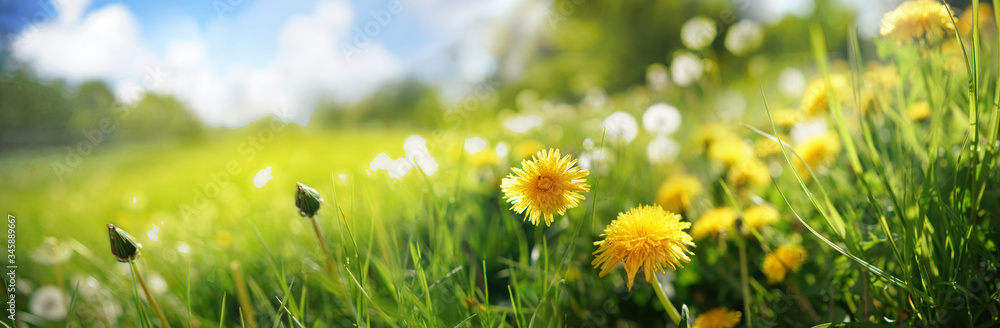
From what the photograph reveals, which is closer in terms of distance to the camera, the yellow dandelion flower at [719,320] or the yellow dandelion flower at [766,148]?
the yellow dandelion flower at [719,320]

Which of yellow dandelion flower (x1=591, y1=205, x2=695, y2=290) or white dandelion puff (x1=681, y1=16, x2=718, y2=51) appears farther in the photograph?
white dandelion puff (x1=681, y1=16, x2=718, y2=51)

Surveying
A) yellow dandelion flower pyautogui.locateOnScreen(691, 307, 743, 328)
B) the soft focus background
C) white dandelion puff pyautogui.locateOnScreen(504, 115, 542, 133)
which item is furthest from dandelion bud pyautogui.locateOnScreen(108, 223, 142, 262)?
white dandelion puff pyautogui.locateOnScreen(504, 115, 542, 133)

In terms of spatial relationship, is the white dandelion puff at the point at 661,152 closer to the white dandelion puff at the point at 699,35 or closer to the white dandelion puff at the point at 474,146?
the white dandelion puff at the point at 474,146

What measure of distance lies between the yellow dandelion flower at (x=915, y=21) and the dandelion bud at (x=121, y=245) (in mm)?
786

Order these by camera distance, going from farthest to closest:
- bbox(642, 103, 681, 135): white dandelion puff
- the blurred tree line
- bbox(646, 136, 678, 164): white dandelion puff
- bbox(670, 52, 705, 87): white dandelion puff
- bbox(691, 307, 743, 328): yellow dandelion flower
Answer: the blurred tree line
bbox(670, 52, 705, 87): white dandelion puff
bbox(642, 103, 681, 135): white dandelion puff
bbox(646, 136, 678, 164): white dandelion puff
bbox(691, 307, 743, 328): yellow dandelion flower

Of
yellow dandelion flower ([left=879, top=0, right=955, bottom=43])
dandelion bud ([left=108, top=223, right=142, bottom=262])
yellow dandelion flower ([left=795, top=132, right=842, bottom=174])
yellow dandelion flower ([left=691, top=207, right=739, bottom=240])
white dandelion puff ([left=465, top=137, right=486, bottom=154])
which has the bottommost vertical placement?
yellow dandelion flower ([left=691, top=207, right=739, bottom=240])

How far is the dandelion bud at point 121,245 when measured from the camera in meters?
0.43

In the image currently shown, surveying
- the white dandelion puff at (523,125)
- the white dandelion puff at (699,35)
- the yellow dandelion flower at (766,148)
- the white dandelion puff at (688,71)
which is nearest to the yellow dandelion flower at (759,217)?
the yellow dandelion flower at (766,148)

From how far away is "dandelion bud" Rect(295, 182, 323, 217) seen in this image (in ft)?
1.47

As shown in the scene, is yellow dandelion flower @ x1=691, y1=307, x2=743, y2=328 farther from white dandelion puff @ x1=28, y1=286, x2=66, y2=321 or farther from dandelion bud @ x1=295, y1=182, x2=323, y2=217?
white dandelion puff @ x1=28, y1=286, x2=66, y2=321

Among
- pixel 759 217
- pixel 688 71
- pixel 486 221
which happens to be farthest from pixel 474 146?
pixel 688 71

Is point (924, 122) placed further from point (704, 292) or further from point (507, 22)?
point (507, 22)

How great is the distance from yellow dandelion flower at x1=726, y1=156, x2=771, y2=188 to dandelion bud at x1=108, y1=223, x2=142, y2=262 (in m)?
0.85

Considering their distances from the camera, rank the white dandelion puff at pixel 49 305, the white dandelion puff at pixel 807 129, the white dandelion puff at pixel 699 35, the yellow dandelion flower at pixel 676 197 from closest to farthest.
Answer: the yellow dandelion flower at pixel 676 197 < the white dandelion puff at pixel 49 305 < the white dandelion puff at pixel 807 129 < the white dandelion puff at pixel 699 35
